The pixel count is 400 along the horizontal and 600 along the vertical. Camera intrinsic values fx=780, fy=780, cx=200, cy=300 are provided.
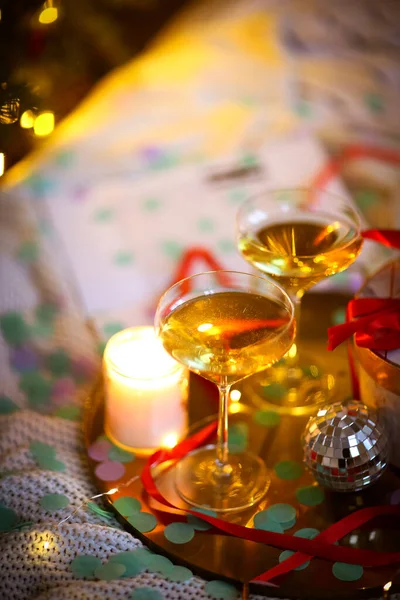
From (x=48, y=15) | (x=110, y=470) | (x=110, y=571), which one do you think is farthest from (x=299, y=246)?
(x=48, y=15)

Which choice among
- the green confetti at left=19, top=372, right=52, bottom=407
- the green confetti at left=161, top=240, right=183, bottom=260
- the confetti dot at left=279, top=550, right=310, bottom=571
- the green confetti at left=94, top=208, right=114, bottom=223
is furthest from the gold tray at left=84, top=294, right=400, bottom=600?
the green confetti at left=94, top=208, right=114, bottom=223

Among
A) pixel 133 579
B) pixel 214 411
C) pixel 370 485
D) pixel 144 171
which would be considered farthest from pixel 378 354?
pixel 144 171

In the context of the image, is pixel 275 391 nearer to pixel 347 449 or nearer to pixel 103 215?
pixel 347 449

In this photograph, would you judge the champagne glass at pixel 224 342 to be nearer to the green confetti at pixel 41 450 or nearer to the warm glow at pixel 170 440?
the warm glow at pixel 170 440

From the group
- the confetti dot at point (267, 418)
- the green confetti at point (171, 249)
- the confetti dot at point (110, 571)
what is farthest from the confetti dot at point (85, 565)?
the green confetti at point (171, 249)

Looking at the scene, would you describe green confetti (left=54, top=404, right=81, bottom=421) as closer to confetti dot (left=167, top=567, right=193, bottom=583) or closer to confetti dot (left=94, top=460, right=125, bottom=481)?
confetti dot (left=94, top=460, right=125, bottom=481)

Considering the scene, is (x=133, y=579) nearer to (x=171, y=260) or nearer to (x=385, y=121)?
(x=171, y=260)
